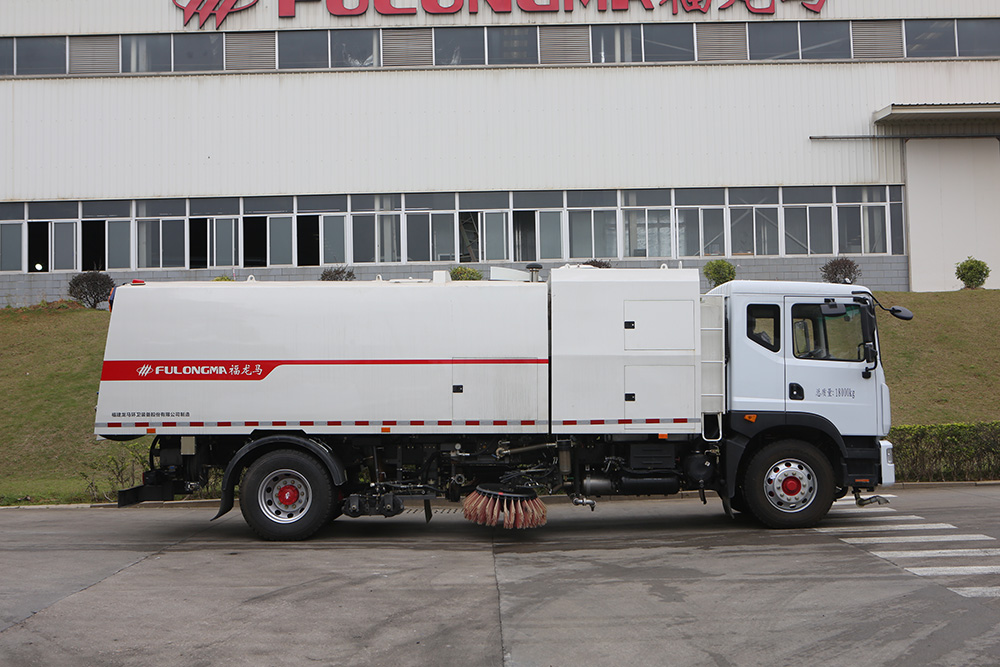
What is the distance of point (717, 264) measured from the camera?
82.4 feet

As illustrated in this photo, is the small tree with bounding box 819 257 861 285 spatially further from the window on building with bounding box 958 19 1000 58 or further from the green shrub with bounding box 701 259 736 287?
the window on building with bounding box 958 19 1000 58

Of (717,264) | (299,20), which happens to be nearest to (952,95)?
(717,264)

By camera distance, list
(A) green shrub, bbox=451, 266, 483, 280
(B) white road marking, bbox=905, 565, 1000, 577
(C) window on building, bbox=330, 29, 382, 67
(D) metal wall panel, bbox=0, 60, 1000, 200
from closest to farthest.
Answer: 1. (B) white road marking, bbox=905, 565, 1000, 577
2. (A) green shrub, bbox=451, 266, 483, 280
3. (D) metal wall panel, bbox=0, 60, 1000, 200
4. (C) window on building, bbox=330, 29, 382, 67

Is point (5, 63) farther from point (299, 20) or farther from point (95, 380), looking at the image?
point (95, 380)

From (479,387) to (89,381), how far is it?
1200cm

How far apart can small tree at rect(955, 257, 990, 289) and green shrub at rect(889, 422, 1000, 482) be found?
1367cm

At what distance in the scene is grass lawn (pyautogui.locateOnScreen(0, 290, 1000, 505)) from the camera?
49.1 feet

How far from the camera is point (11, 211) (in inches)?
1142

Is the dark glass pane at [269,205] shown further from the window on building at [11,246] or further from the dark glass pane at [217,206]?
the window on building at [11,246]

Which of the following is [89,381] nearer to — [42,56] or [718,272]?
[42,56]

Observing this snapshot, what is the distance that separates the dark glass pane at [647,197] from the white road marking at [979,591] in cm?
2211

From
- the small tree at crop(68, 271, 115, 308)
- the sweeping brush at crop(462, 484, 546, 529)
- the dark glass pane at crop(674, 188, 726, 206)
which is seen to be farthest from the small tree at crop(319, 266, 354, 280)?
the sweeping brush at crop(462, 484, 546, 529)

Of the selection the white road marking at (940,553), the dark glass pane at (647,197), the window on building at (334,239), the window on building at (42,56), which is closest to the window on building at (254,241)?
the window on building at (334,239)

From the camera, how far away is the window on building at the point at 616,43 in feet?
93.7
